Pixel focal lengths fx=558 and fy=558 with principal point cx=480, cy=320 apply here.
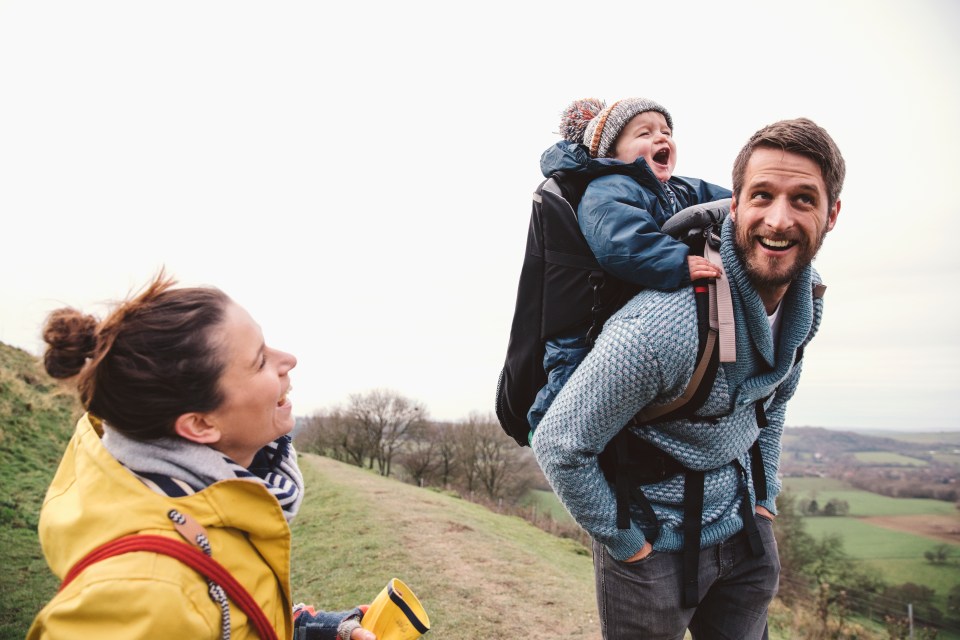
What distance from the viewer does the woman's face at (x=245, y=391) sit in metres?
1.55

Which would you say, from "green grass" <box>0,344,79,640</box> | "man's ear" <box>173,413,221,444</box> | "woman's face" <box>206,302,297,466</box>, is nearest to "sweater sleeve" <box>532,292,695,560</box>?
"woman's face" <box>206,302,297,466</box>

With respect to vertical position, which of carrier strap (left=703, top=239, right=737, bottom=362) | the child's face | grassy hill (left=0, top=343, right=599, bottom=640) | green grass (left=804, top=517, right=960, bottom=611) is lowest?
green grass (left=804, top=517, right=960, bottom=611)

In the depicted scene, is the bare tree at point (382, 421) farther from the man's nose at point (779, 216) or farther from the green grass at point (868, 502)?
the man's nose at point (779, 216)

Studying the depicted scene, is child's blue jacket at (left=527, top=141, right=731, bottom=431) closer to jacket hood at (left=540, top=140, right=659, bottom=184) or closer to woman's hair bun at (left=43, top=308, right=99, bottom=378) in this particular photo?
jacket hood at (left=540, top=140, right=659, bottom=184)

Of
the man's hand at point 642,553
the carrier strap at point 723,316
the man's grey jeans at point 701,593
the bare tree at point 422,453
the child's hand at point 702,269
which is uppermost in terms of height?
the child's hand at point 702,269

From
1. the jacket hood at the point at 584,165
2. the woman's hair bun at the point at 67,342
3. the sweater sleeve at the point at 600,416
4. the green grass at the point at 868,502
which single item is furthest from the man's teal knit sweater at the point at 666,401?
the green grass at the point at 868,502

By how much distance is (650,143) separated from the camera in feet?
8.72

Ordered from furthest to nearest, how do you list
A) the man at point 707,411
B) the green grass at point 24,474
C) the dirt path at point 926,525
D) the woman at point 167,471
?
1. the dirt path at point 926,525
2. the green grass at point 24,474
3. the man at point 707,411
4. the woman at point 167,471

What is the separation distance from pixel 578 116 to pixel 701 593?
233cm

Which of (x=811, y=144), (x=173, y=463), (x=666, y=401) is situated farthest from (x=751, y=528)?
(x=173, y=463)

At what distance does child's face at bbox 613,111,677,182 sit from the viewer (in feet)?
8.71

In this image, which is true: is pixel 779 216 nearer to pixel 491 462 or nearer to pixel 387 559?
pixel 387 559

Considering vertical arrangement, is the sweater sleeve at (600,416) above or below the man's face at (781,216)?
below

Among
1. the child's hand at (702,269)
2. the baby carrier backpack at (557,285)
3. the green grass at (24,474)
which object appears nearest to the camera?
the child's hand at (702,269)
